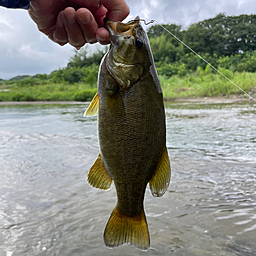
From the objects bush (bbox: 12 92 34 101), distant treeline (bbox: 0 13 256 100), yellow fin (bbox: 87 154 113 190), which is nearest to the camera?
yellow fin (bbox: 87 154 113 190)

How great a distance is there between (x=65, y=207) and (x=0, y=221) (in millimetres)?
772

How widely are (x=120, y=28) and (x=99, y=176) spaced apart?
1010mm

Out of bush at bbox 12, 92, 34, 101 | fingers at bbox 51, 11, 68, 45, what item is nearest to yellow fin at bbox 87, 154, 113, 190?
fingers at bbox 51, 11, 68, 45

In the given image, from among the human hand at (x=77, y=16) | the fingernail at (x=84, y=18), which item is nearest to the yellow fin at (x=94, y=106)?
the human hand at (x=77, y=16)

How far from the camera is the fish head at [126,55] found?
1.65 meters

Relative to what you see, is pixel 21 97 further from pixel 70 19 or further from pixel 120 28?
pixel 120 28

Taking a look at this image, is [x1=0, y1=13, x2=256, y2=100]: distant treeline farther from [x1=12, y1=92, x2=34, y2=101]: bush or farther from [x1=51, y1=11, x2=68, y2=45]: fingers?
[x1=51, y1=11, x2=68, y2=45]: fingers

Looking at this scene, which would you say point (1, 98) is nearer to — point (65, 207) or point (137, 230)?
point (65, 207)

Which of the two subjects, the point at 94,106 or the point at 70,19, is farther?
the point at 70,19

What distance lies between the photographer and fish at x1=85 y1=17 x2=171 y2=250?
1.65 metres

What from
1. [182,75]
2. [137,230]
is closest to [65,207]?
[137,230]

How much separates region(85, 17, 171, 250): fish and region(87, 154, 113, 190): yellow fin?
0.31ft

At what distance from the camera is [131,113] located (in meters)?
1.64

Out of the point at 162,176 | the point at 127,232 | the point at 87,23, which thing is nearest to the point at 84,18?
the point at 87,23
